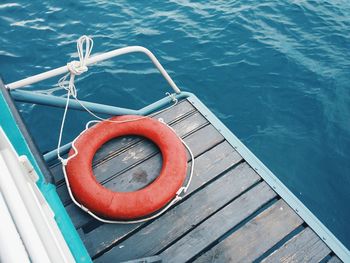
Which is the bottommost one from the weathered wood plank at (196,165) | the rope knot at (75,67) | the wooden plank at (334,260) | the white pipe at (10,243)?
the wooden plank at (334,260)

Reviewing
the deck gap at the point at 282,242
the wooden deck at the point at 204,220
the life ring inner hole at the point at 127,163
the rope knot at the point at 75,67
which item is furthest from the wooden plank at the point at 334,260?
the rope knot at the point at 75,67

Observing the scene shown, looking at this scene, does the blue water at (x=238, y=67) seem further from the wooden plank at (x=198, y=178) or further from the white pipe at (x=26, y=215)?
the white pipe at (x=26, y=215)

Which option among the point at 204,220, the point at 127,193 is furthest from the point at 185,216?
the point at 127,193

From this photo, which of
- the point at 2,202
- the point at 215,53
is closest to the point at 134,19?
the point at 215,53

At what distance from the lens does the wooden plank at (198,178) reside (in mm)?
2096

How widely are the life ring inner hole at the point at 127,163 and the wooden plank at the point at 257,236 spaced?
0.73m

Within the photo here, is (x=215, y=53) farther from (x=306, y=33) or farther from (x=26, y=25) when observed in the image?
(x=26, y=25)

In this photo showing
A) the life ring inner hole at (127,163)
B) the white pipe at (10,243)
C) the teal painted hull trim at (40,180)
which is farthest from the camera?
the life ring inner hole at (127,163)

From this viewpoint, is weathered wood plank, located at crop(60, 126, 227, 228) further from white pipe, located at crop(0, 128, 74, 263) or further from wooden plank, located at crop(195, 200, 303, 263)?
white pipe, located at crop(0, 128, 74, 263)

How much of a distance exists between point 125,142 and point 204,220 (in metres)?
0.97

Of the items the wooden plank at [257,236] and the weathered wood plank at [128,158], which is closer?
the wooden plank at [257,236]

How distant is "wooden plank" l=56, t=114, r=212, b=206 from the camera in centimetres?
243

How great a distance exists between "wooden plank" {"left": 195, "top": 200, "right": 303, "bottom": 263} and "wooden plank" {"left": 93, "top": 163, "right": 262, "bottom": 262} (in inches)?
6.4

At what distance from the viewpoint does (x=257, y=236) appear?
7.21 feet
